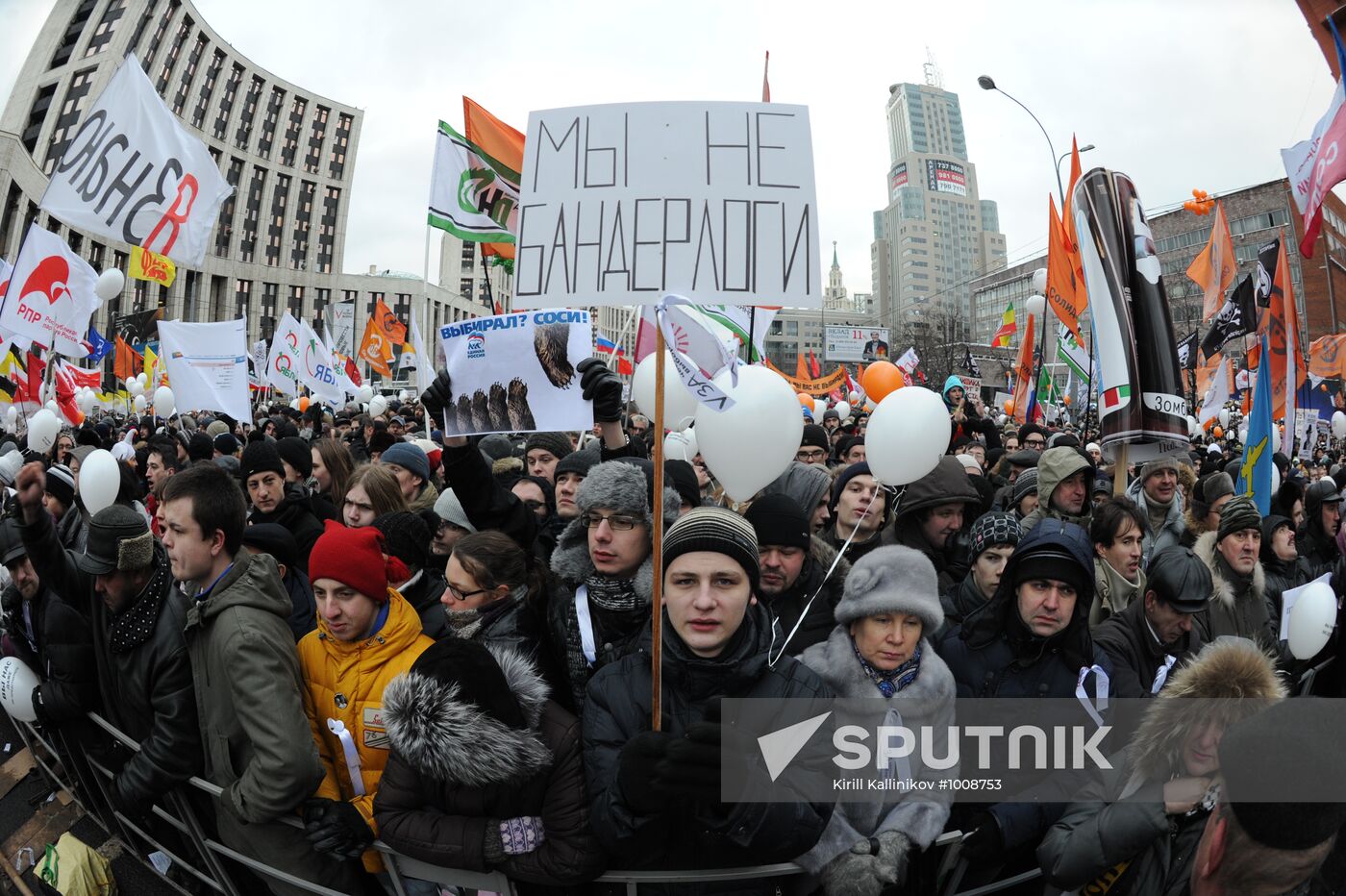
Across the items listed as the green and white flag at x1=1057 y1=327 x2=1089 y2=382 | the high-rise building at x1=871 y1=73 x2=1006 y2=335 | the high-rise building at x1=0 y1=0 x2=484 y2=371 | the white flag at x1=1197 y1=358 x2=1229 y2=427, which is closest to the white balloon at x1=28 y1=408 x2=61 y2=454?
the green and white flag at x1=1057 y1=327 x2=1089 y2=382

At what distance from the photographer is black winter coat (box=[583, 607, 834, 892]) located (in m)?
1.98

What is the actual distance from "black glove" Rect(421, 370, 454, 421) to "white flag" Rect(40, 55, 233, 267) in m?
3.51

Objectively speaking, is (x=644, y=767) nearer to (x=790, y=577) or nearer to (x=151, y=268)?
(x=790, y=577)

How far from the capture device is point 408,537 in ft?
12.2

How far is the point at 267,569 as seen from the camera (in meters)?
2.81

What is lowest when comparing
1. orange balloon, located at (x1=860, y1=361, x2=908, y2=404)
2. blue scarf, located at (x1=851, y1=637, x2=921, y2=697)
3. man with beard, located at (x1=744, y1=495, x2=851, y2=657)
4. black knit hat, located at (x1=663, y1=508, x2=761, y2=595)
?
blue scarf, located at (x1=851, y1=637, x2=921, y2=697)

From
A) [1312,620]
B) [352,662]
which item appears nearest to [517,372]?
[352,662]

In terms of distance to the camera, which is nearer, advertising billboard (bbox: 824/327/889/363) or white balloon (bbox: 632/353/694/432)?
white balloon (bbox: 632/353/694/432)

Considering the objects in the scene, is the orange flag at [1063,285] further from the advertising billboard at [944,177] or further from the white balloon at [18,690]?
the advertising billboard at [944,177]

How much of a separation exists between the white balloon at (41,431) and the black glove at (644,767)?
899 cm

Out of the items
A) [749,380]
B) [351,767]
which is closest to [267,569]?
[351,767]

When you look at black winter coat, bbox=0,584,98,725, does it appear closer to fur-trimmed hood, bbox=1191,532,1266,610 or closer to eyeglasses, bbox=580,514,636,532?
eyeglasses, bbox=580,514,636,532

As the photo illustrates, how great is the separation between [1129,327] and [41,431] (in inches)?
387

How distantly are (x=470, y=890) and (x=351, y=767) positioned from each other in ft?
2.01
